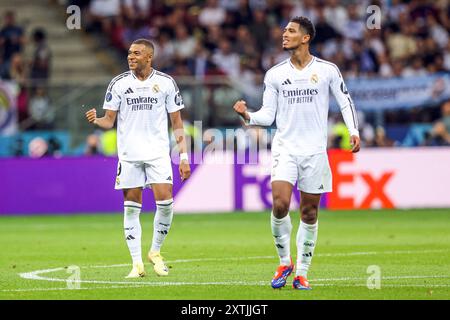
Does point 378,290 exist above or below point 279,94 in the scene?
below

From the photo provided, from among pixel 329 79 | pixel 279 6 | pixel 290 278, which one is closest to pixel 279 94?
pixel 329 79

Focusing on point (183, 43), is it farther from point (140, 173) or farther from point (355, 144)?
point (355, 144)

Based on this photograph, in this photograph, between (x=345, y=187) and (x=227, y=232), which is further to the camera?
(x=345, y=187)

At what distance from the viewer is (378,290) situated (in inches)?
440

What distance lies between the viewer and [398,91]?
2669 cm

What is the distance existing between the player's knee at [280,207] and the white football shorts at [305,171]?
0.22 meters

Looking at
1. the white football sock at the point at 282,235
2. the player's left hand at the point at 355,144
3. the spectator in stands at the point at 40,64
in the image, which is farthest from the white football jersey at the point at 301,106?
the spectator in stands at the point at 40,64

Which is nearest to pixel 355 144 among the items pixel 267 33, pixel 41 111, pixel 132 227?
pixel 132 227

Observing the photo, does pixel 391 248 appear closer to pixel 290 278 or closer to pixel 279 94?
pixel 290 278

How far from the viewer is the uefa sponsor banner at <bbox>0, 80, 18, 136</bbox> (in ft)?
86.4

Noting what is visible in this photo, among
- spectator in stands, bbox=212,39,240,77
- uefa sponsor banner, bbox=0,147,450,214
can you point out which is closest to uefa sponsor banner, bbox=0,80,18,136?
uefa sponsor banner, bbox=0,147,450,214

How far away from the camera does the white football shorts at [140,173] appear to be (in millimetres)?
13211

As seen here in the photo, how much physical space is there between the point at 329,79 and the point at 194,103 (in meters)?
14.2

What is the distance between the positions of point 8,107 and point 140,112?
1374 centimetres
